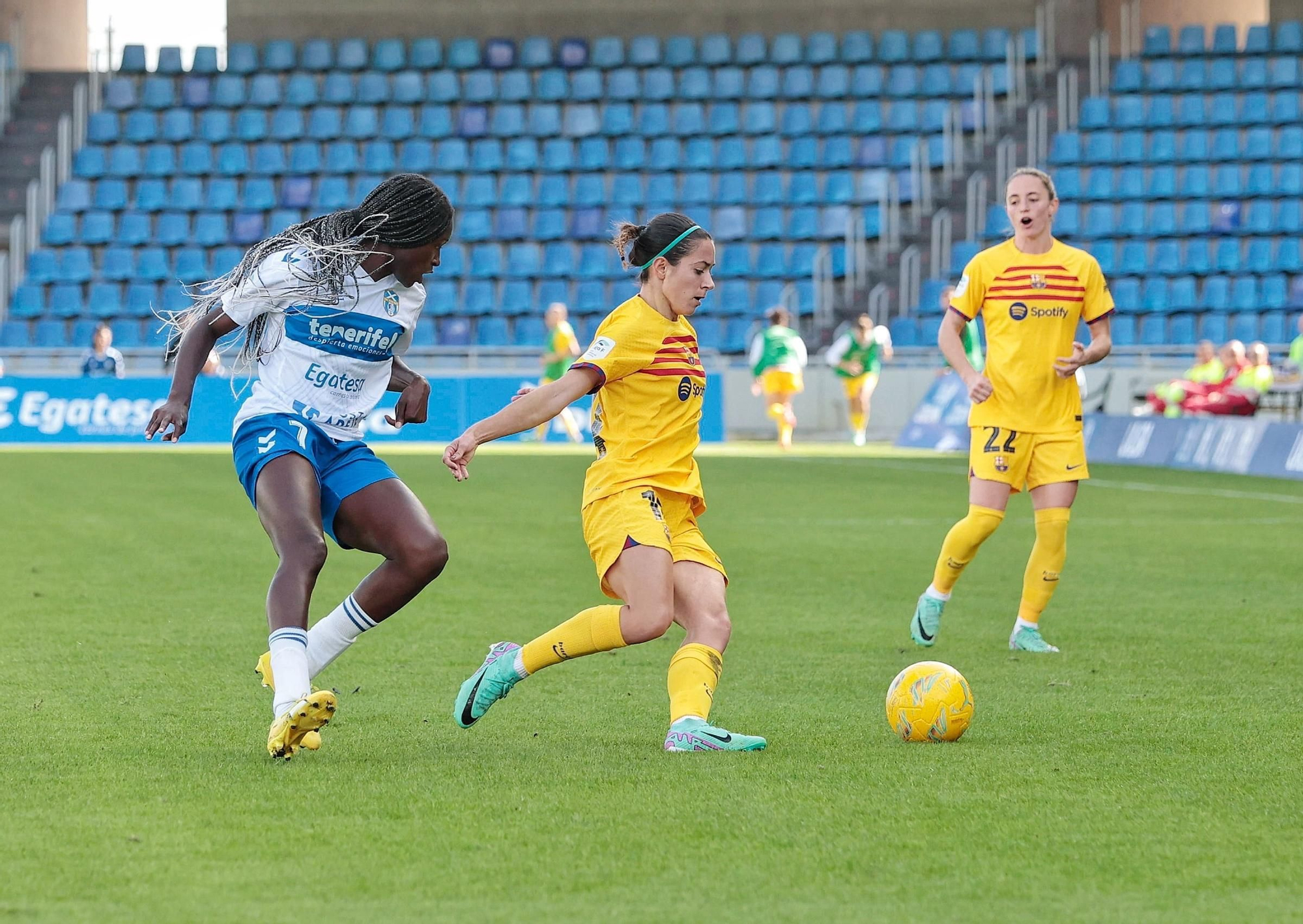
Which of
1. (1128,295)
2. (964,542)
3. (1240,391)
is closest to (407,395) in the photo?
(964,542)

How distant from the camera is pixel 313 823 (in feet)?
14.4

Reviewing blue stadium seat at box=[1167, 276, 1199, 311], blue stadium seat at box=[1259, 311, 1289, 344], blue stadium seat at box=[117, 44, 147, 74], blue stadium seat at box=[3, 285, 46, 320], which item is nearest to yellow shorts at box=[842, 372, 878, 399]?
blue stadium seat at box=[1167, 276, 1199, 311]

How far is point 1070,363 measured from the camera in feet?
25.9

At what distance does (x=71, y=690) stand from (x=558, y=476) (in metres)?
13.5

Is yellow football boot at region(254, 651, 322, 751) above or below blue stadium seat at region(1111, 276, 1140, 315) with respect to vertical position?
below

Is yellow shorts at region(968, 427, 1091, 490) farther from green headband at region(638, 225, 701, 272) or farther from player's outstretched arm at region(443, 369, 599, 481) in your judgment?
player's outstretched arm at region(443, 369, 599, 481)

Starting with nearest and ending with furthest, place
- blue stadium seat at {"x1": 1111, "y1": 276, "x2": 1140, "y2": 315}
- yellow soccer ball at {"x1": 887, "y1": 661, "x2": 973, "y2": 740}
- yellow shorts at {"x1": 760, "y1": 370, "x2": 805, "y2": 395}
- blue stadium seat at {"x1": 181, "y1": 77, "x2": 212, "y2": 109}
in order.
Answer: yellow soccer ball at {"x1": 887, "y1": 661, "x2": 973, "y2": 740}, yellow shorts at {"x1": 760, "y1": 370, "x2": 805, "y2": 395}, blue stadium seat at {"x1": 1111, "y1": 276, "x2": 1140, "y2": 315}, blue stadium seat at {"x1": 181, "y1": 77, "x2": 212, "y2": 109}

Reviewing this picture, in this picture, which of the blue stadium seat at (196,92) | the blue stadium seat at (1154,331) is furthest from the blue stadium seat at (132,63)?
the blue stadium seat at (1154,331)

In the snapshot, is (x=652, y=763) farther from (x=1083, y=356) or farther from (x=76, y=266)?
(x=76, y=266)

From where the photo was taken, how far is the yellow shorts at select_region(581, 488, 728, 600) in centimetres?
546

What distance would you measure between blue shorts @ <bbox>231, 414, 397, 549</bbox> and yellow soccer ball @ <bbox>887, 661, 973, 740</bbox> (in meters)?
1.70

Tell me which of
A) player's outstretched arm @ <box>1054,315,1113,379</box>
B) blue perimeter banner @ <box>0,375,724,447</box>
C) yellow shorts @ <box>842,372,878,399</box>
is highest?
player's outstretched arm @ <box>1054,315,1113,379</box>

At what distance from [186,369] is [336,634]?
93cm

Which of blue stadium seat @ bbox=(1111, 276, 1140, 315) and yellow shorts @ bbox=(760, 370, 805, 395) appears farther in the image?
blue stadium seat @ bbox=(1111, 276, 1140, 315)
